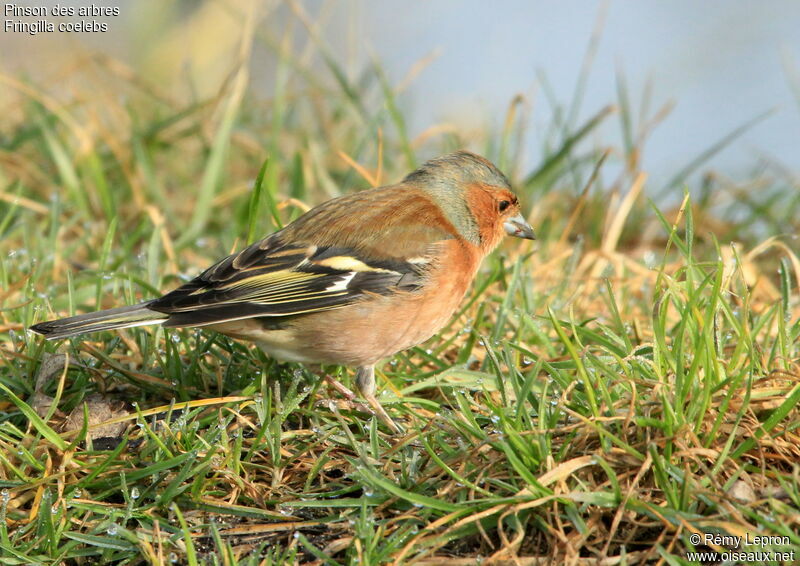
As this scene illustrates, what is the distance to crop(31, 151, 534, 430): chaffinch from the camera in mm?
3502

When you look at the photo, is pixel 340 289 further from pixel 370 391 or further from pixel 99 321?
pixel 99 321

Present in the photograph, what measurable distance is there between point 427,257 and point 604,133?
4.03 m

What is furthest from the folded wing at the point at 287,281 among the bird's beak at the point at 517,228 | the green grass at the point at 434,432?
the bird's beak at the point at 517,228

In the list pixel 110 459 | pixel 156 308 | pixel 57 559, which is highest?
pixel 156 308

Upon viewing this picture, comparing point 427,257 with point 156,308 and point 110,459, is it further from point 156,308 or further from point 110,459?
point 110,459

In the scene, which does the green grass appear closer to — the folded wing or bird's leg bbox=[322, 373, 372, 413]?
bird's leg bbox=[322, 373, 372, 413]

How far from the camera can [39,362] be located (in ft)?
12.0

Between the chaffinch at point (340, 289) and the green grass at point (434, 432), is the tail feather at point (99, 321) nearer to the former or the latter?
the chaffinch at point (340, 289)

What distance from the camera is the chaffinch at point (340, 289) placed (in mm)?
3502

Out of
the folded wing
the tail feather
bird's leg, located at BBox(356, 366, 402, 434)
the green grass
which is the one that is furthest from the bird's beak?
the tail feather

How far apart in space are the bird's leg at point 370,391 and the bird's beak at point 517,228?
1.19 metres

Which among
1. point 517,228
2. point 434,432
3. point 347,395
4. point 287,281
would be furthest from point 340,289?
point 517,228

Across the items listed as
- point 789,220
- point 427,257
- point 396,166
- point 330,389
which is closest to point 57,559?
point 330,389

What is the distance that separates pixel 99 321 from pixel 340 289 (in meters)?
0.93
